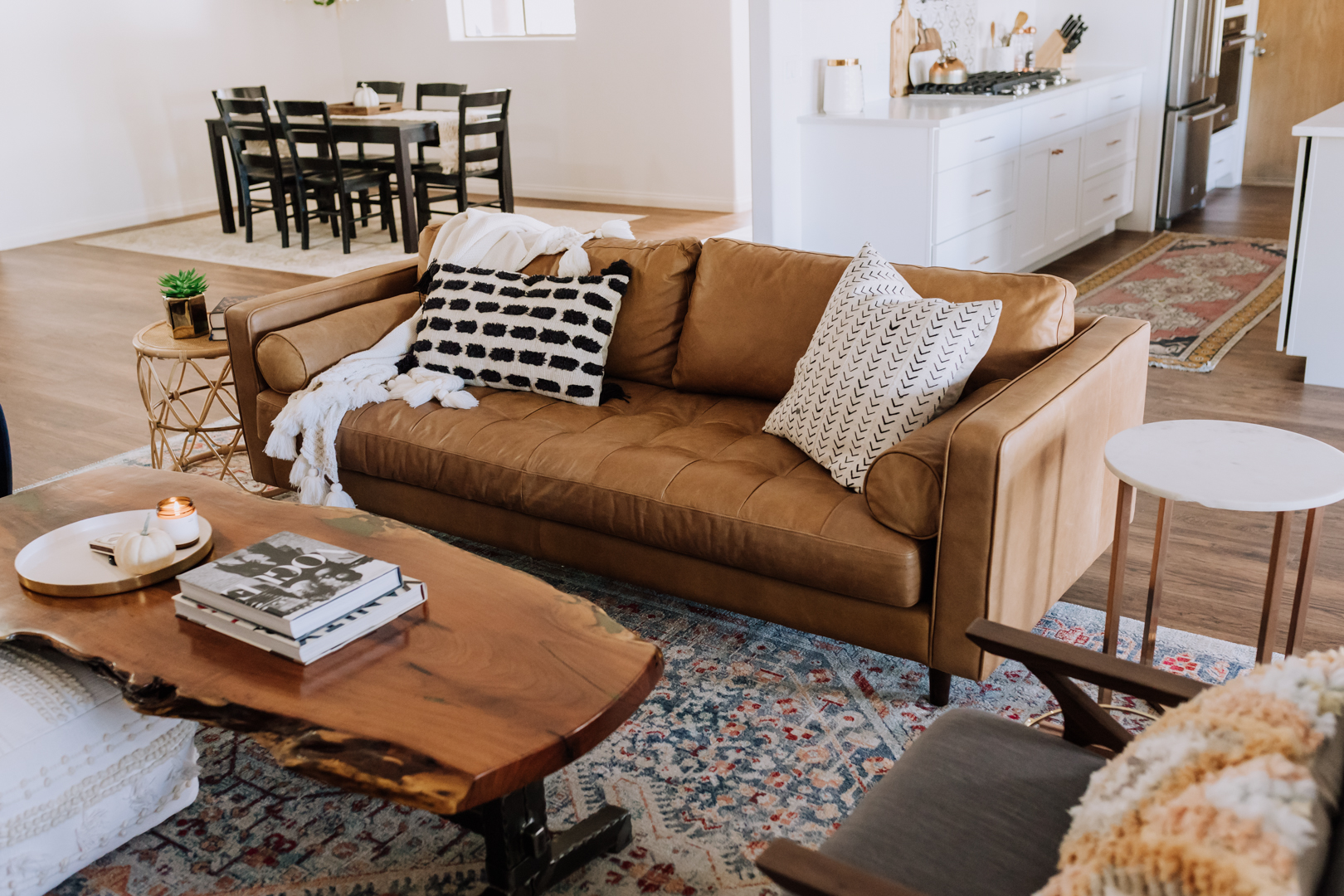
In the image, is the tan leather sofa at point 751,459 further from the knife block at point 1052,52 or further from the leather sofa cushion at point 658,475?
the knife block at point 1052,52

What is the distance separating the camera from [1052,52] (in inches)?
244

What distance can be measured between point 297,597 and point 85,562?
21.5 inches

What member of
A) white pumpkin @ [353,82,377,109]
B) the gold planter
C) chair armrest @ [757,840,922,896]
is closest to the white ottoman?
chair armrest @ [757,840,922,896]

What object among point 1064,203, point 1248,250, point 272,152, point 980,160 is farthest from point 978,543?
point 272,152

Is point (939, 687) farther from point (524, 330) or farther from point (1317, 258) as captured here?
point (1317, 258)

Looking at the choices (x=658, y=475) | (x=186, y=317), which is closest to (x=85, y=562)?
(x=658, y=475)

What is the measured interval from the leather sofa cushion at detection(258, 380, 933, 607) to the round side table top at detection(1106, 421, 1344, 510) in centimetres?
41

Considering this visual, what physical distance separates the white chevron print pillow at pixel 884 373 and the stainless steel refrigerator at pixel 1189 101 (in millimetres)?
4797

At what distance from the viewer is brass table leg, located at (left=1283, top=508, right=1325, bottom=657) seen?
5.84ft

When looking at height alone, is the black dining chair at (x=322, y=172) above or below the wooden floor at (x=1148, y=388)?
above

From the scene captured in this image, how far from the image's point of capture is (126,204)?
8.03 metres

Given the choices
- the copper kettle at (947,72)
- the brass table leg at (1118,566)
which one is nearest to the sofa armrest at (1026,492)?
the brass table leg at (1118,566)

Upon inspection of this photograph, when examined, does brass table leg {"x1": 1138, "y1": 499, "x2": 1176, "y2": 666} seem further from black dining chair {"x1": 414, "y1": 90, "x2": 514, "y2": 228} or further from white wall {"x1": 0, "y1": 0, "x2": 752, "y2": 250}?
white wall {"x1": 0, "y1": 0, "x2": 752, "y2": 250}

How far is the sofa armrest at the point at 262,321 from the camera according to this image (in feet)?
9.61
